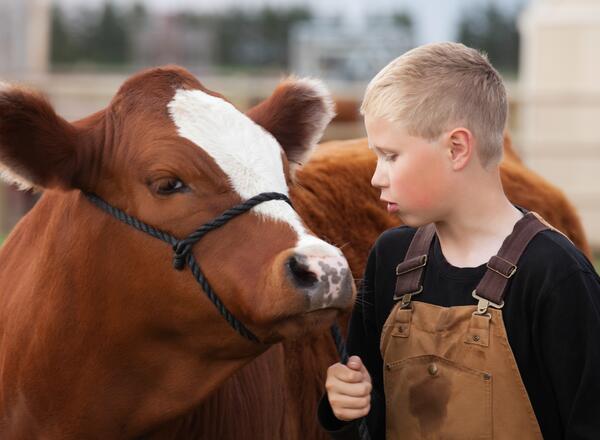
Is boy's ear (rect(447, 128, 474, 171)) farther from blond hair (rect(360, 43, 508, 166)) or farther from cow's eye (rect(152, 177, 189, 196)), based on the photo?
cow's eye (rect(152, 177, 189, 196))

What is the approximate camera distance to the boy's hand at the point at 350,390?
232 centimetres

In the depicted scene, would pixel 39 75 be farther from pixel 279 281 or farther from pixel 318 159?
pixel 279 281

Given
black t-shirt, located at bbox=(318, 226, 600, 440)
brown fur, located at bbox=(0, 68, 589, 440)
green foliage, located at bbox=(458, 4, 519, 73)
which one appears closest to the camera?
black t-shirt, located at bbox=(318, 226, 600, 440)

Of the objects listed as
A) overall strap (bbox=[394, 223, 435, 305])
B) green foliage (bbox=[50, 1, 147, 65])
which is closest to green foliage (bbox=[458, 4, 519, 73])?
green foliage (bbox=[50, 1, 147, 65])

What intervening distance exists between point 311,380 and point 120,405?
2.61 ft

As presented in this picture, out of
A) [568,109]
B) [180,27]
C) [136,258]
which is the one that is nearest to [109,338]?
[136,258]

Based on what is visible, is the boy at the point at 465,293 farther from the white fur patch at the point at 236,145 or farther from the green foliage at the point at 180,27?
the green foliage at the point at 180,27

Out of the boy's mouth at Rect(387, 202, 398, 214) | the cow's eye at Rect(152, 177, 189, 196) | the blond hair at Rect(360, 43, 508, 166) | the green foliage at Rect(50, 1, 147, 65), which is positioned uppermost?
the blond hair at Rect(360, 43, 508, 166)

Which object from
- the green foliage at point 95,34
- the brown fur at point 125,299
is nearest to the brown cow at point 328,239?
the brown fur at point 125,299

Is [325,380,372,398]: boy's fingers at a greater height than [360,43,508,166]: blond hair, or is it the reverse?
[360,43,508,166]: blond hair

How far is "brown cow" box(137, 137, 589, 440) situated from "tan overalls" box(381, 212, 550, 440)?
0.26 metres

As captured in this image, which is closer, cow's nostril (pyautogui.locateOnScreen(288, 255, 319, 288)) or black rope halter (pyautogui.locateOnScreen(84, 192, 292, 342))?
cow's nostril (pyautogui.locateOnScreen(288, 255, 319, 288))

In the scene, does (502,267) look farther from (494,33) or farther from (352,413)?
(494,33)

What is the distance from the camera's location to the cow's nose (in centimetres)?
223
